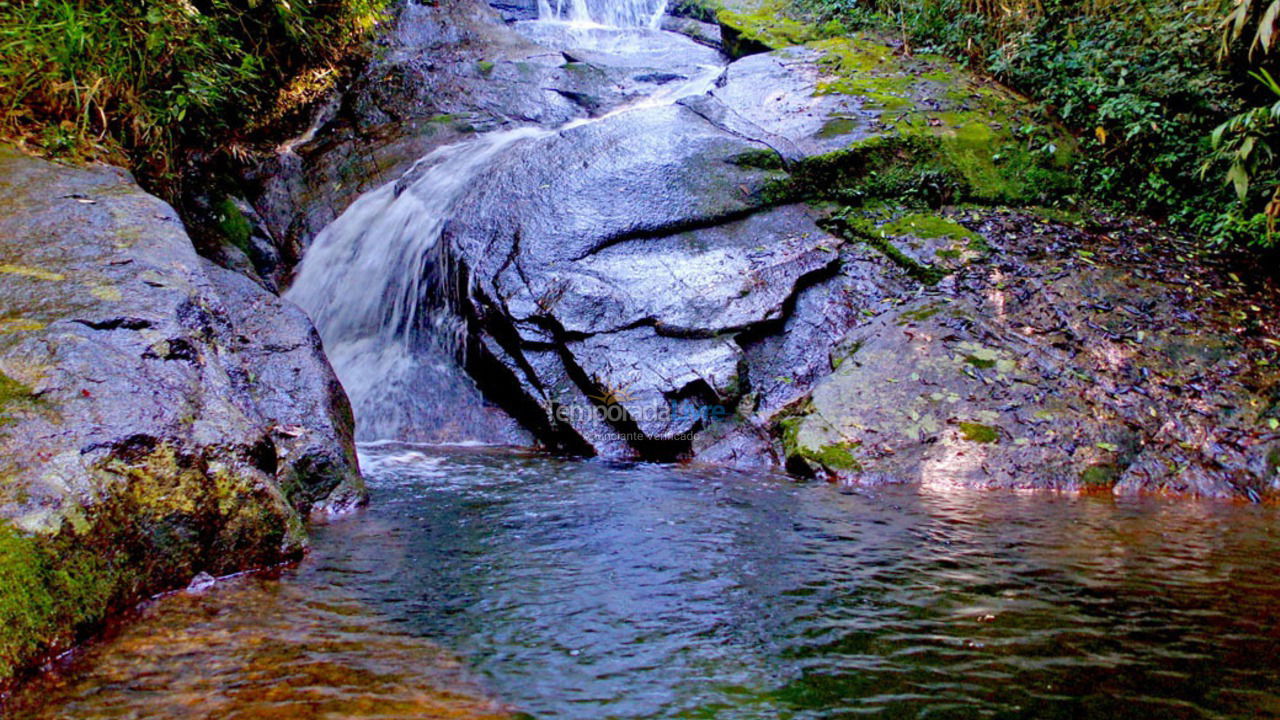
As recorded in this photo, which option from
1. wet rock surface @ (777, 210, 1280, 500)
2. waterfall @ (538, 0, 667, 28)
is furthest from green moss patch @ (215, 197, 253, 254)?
waterfall @ (538, 0, 667, 28)

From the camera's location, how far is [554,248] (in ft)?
19.9

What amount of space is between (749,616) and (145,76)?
6337 millimetres

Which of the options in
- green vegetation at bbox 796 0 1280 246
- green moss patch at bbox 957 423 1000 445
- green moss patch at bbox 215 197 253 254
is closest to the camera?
green moss patch at bbox 957 423 1000 445

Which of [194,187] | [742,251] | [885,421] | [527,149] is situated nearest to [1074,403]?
[885,421]

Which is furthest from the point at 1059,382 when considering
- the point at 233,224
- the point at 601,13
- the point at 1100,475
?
the point at 601,13

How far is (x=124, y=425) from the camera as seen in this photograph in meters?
2.66

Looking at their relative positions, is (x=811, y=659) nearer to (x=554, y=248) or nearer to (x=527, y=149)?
(x=554, y=248)

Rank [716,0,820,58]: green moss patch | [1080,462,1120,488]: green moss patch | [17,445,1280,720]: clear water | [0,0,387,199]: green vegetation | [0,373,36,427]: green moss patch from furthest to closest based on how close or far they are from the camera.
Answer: [716,0,820,58]: green moss patch
[0,0,387,199]: green vegetation
[1080,462,1120,488]: green moss patch
[0,373,36,427]: green moss patch
[17,445,1280,720]: clear water

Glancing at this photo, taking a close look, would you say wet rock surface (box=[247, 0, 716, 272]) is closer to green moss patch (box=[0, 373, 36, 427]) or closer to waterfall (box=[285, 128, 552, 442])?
waterfall (box=[285, 128, 552, 442])

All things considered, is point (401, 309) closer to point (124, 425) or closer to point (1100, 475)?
point (124, 425)

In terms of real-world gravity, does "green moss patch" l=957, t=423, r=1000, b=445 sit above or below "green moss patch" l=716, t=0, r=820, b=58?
Answer: below

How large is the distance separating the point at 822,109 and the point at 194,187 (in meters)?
6.10

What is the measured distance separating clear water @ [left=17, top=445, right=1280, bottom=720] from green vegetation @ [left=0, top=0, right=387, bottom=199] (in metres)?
3.98

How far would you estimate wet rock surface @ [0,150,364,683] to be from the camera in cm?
222
